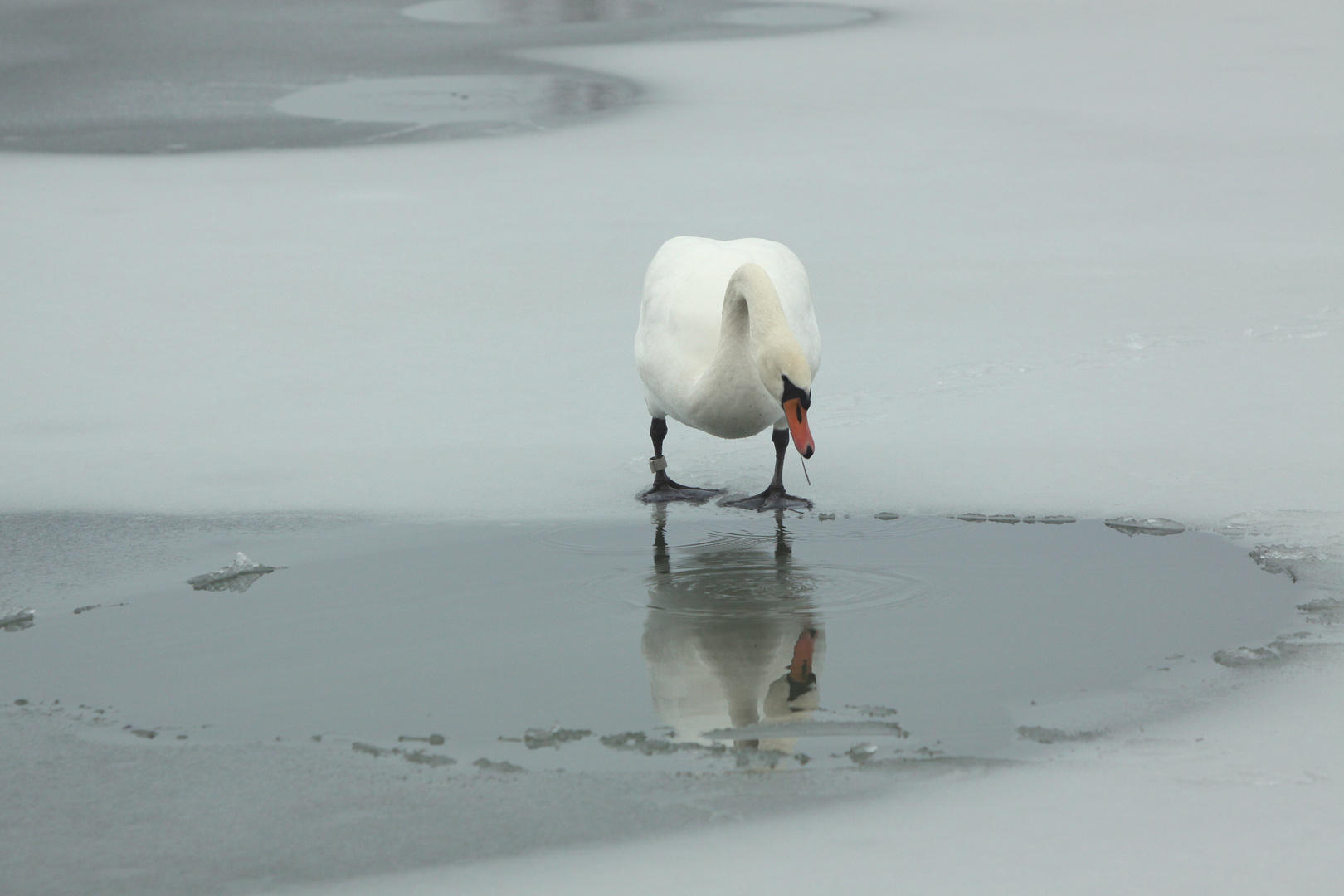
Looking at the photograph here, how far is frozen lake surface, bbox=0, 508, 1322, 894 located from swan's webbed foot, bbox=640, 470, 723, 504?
0.54 ft

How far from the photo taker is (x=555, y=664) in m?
3.93

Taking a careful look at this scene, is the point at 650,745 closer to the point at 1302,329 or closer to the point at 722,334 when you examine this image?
the point at 722,334

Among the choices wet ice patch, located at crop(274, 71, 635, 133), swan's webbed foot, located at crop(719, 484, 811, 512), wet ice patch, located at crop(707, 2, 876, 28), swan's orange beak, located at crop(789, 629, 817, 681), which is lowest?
swan's orange beak, located at crop(789, 629, 817, 681)

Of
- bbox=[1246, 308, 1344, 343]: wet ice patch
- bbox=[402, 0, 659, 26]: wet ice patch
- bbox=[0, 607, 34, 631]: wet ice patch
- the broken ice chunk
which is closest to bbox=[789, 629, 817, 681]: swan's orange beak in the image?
the broken ice chunk

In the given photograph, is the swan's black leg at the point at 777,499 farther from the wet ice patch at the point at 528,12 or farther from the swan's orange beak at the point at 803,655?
the wet ice patch at the point at 528,12

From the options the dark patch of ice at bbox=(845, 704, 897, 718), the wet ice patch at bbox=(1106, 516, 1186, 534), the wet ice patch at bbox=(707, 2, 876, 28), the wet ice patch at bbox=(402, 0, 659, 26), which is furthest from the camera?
the wet ice patch at bbox=(402, 0, 659, 26)

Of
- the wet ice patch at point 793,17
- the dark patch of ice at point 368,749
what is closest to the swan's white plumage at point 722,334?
the dark patch of ice at point 368,749

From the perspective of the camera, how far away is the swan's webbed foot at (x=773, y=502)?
5277mm

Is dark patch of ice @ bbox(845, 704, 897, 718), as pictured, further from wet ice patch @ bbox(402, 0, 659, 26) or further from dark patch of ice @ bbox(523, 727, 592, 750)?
wet ice patch @ bbox(402, 0, 659, 26)

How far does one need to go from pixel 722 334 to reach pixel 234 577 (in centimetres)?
171

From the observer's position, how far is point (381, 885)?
2916 mm

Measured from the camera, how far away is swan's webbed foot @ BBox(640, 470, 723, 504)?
541cm

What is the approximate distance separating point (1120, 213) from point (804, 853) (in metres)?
7.22

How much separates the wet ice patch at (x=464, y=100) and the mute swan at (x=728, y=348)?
23.7ft
